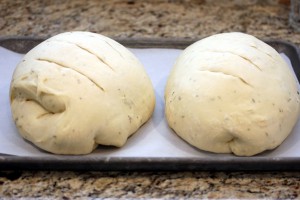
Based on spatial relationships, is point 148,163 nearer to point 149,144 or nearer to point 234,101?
point 149,144

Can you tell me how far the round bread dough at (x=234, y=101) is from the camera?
0.92 metres

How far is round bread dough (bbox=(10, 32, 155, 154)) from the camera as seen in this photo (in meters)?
0.92

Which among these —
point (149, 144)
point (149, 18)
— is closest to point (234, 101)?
point (149, 144)

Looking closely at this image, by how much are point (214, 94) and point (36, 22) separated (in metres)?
0.82

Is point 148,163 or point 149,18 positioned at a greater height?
point 149,18

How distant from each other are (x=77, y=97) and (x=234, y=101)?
320 millimetres

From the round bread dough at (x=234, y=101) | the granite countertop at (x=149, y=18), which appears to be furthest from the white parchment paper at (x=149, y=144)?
the granite countertop at (x=149, y=18)

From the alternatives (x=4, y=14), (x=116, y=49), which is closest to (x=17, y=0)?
(x=4, y=14)

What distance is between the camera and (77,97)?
3.05ft

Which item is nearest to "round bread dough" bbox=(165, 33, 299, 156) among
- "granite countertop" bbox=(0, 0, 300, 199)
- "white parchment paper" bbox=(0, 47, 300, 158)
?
"white parchment paper" bbox=(0, 47, 300, 158)

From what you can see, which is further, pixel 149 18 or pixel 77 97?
pixel 149 18

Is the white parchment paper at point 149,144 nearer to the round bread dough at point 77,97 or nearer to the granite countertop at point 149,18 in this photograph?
the round bread dough at point 77,97

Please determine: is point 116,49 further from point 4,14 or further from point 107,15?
point 4,14

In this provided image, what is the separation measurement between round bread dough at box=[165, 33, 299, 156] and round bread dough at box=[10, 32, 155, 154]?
0.10 m
